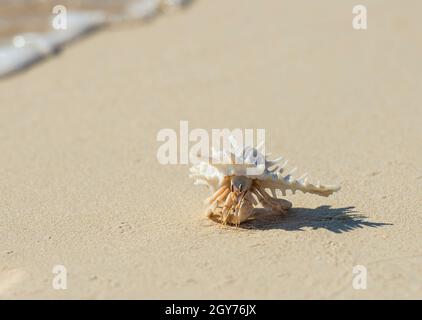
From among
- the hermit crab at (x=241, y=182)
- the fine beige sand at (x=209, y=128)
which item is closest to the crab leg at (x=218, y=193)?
the hermit crab at (x=241, y=182)

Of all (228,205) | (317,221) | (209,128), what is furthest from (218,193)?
(209,128)

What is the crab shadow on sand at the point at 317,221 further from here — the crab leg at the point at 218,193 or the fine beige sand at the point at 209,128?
the crab leg at the point at 218,193

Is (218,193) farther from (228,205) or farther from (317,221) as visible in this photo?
(317,221)

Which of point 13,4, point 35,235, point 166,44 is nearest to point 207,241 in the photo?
point 35,235

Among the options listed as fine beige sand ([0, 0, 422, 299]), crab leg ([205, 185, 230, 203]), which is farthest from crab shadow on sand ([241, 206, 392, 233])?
crab leg ([205, 185, 230, 203])

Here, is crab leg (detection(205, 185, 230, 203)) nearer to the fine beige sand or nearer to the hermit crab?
the hermit crab
